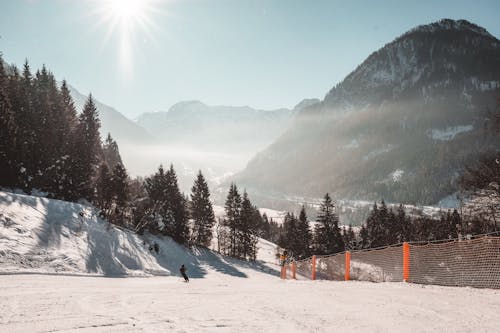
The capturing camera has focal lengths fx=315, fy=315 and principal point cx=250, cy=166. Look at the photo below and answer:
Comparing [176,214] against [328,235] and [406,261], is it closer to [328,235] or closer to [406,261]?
[328,235]

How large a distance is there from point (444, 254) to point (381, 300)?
205 inches

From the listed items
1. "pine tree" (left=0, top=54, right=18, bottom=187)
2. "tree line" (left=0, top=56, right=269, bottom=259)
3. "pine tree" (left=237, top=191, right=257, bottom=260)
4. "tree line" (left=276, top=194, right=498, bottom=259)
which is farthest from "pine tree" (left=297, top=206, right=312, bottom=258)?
"pine tree" (left=0, top=54, right=18, bottom=187)

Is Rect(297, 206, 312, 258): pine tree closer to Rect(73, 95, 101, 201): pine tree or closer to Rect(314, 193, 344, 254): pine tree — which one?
Rect(314, 193, 344, 254): pine tree

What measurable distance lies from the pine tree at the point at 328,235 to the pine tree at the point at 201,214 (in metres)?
21.8

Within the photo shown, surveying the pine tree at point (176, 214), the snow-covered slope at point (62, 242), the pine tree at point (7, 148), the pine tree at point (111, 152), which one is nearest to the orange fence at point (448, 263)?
the snow-covered slope at point (62, 242)

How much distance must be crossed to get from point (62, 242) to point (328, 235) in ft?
148

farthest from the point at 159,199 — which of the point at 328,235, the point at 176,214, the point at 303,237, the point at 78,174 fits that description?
the point at 328,235

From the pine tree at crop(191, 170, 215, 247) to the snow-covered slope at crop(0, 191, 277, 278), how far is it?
2809 centimetres

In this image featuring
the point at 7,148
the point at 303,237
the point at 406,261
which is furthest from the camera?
the point at 303,237

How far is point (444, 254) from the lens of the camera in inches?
449

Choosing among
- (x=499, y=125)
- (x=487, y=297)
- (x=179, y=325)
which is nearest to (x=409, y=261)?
(x=487, y=297)

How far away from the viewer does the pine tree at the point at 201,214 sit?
211 ft

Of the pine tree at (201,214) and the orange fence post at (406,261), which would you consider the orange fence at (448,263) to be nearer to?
the orange fence post at (406,261)

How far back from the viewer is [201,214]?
64.3 meters
